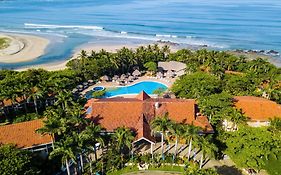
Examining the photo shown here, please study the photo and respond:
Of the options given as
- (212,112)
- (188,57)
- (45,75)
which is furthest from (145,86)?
(212,112)

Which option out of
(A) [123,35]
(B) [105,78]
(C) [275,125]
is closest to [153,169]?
(C) [275,125]

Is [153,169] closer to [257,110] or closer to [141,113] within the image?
[141,113]

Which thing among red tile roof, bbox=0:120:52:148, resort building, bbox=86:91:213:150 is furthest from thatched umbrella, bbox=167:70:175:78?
red tile roof, bbox=0:120:52:148

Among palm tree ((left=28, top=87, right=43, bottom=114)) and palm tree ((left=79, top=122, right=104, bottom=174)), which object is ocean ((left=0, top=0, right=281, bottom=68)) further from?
palm tree ((left=79, top=122, right=104, bottom=174))

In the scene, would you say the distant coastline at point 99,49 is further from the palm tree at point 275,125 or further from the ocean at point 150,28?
the palm tree at point 275,125

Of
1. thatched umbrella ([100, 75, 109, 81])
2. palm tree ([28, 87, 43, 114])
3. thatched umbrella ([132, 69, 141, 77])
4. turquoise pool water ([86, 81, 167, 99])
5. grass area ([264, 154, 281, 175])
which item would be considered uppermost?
palm tree ([28, 87, 43, 114])

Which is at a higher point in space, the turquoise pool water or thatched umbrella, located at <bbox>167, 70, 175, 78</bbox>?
thatched umbrella, located at <bbox>167, 70, 175, 78</bbox>

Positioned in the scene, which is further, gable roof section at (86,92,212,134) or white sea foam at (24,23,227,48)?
white sea foam at (24,23,227,48)

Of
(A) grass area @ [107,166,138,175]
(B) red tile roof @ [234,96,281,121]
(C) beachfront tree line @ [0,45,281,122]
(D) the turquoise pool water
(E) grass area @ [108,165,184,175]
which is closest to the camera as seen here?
(A) grass area @ [107,166,138,175]
